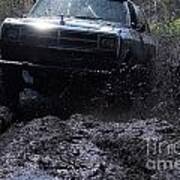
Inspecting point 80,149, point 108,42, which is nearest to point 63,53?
point 108,42

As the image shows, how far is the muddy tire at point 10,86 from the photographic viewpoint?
23.1ft

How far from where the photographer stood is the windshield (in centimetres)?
780

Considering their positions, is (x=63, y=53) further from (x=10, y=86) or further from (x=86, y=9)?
(x=86, y=9)

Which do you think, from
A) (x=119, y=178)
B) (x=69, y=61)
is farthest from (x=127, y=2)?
(x=119, y=178)

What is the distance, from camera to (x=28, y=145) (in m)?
4.97

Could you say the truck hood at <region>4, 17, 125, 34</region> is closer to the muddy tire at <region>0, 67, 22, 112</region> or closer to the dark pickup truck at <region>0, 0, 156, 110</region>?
the dark pickup truck at <region>0, 0, 156, 110</region>

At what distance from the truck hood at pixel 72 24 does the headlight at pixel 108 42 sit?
0.31 ft

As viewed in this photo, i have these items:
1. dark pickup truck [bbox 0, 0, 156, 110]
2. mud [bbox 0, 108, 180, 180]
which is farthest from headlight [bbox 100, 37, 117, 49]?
mud [bbox 0, 108, 180, 180]

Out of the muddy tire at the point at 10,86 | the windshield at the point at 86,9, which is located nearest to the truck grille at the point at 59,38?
the muddy tire at the point at 10,86

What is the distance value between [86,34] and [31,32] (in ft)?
2.20

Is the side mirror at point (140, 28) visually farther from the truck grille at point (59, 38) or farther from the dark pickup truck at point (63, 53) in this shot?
the truck grille at point (59, 38)

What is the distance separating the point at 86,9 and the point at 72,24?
0.99m

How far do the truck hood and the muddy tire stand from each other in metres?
0.61

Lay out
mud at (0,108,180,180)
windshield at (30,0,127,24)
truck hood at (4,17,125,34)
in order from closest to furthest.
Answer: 1. mud at (0,108,180,180)
2. truck hood at (4,17,125,34)
3. windshield at (30,0,127,24)
